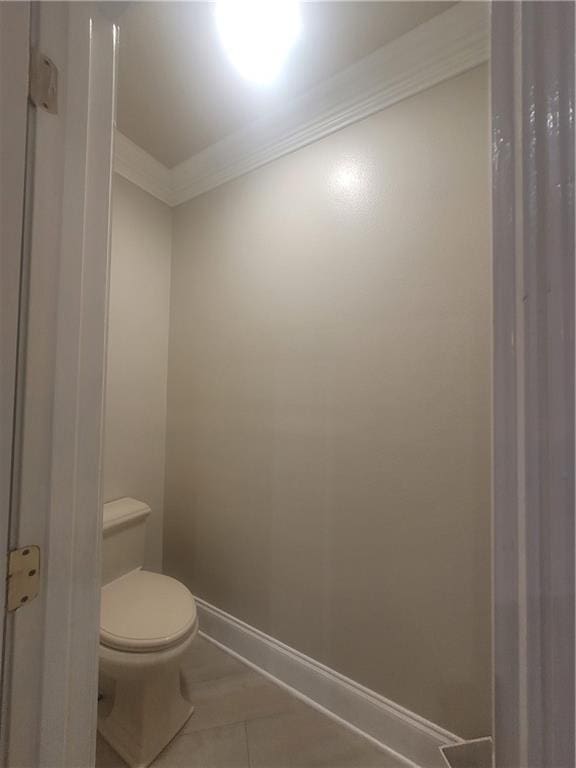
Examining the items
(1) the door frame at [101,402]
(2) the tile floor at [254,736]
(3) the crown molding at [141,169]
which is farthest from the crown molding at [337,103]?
(2) the tile floor at [254,736]

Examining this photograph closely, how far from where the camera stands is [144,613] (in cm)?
118

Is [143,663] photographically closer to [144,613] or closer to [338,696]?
[144,613]

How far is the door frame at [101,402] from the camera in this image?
330 millimetres

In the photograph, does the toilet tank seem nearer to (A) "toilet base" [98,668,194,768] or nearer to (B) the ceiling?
(A) "toilet base" [98,668,194,768]

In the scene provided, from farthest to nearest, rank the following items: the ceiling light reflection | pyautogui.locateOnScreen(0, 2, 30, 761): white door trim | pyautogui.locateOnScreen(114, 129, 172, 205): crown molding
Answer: pyautogui.locateOnScreen(114, 129, 172, 205): crown molding → the ceiling light reflection → pyautogui.locateOnScreen(0, 2, 30, 761): white door trim

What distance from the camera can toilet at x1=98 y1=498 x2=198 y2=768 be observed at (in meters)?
1.04

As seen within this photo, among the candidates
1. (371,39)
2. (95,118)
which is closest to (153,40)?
(371,39)

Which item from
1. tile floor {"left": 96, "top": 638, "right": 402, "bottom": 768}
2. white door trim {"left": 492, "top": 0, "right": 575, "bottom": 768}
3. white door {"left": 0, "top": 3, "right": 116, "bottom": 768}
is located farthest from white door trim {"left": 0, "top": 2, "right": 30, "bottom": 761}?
tile floor {"left": 96, "top": 638, "right": 402, "bottom": 768}

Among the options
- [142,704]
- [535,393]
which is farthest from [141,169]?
[142,704]

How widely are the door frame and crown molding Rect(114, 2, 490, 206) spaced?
3.23ft

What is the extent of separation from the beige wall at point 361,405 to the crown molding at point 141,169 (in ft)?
1.23

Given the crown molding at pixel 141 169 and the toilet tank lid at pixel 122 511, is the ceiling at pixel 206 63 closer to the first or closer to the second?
the crown molding at pixel 141 169

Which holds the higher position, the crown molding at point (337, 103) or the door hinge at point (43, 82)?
the crown molding at point (337, 103)

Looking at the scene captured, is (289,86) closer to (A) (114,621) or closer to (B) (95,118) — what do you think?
(B) (95,118)
